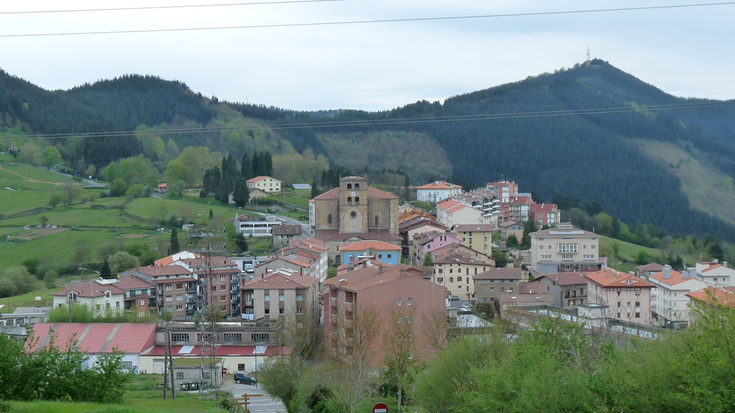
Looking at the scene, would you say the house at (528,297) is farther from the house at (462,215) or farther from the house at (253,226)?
the house at (253,226)

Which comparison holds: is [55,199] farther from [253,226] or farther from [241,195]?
[253,226]

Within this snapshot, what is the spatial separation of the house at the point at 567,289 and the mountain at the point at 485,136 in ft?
184

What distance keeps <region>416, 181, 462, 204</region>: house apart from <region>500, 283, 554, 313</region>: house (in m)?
32.8

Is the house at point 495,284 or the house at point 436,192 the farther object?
the house at point 436,192

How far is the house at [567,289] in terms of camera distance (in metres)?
36.3

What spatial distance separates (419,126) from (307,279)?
304ft

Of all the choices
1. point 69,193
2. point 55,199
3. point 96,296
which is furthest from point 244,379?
point 69,193

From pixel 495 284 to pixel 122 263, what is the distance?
2011cm

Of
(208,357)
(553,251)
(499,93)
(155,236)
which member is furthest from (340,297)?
(499,93)

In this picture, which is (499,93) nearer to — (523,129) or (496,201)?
(523,129)

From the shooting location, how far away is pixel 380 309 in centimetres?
2502

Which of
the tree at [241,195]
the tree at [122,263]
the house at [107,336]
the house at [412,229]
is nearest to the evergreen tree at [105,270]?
the tree at [122,263]

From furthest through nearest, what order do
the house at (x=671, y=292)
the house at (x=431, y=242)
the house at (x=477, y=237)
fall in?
1. the house at (x=477, y=237)
2. the house at (x=431, y=242)
3. the house at (x=671, y=292)

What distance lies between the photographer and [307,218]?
57.2 metres
